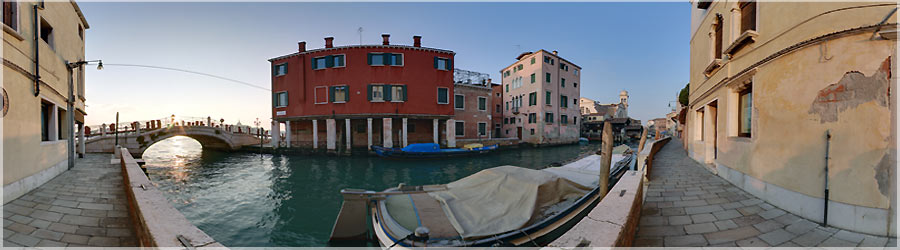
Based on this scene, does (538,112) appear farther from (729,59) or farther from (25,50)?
(25,50)

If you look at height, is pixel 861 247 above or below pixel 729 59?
below

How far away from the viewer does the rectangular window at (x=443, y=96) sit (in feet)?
72.4

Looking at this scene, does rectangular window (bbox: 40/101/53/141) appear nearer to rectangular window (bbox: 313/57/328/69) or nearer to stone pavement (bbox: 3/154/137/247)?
stone pavement (bbox: 3/154/137/247)

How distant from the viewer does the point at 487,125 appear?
27.9 metres

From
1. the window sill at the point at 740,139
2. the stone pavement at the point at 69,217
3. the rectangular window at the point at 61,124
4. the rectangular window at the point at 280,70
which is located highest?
the rectangular window at the point at 280,70

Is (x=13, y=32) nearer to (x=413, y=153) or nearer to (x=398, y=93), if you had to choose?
(x=413, y=153)

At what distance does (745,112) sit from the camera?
21.7 feet

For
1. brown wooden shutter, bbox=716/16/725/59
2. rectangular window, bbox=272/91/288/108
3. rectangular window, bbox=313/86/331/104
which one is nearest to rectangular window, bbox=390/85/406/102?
rectangular window, bbox=313/86/331/104

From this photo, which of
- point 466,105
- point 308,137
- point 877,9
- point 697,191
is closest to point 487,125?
point 466,105

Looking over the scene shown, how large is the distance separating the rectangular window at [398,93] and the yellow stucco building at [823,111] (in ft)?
58.1

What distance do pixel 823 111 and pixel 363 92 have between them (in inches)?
804

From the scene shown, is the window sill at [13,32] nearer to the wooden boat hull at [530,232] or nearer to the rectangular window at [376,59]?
the wooden boat hull at [530,232]

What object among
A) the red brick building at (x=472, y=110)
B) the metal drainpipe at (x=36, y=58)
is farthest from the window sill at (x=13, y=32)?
the red brick building at (x=472, y=110)

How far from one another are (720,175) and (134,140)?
105ft
